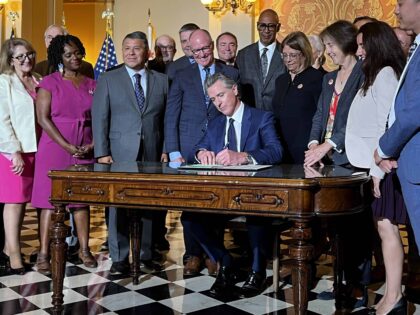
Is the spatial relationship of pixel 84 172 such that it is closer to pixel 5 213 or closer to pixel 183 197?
pixel 183 197

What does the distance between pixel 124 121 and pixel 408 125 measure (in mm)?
2375

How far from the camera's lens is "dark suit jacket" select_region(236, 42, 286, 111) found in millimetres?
4637

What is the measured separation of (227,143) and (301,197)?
119 centimetres

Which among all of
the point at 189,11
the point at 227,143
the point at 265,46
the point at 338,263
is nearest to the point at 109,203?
the point at 227,143

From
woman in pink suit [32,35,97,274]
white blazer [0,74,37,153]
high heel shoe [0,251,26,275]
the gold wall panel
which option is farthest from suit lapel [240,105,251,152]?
the gold wall panel

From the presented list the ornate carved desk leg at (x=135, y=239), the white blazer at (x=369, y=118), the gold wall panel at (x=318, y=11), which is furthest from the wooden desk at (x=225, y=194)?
the gold wall panel at (x=318, y=11)

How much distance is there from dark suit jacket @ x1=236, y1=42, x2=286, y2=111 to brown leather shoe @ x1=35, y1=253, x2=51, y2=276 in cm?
189

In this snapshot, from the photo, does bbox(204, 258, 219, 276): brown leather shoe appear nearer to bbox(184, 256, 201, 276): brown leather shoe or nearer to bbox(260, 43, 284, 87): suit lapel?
bbox(184, 256, 201, 276): brown leather shoe

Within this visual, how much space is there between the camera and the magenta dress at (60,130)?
14.4 ft

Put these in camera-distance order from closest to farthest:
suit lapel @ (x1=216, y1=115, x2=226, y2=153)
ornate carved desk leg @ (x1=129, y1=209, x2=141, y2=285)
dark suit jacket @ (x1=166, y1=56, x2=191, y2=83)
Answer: suit lapel @ (x1=216, y1=115, x2=226, y2=153)
ornate carved desk leg @ (x1=129, y1=209, x2=141, y2=285)
dark suit jacket @ (x1=166, y1=56, x2=191, y2=83)

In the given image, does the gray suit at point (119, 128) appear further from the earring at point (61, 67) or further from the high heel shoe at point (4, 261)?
the high heel shoe at point (4, 261)

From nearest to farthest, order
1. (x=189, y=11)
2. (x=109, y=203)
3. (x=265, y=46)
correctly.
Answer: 1. (x=109, y=203)
2. (x=265, y=46)
3. (x=189, y=11)

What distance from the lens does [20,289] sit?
3.92m

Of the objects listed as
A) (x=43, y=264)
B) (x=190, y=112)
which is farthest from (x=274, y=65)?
(x=43, y=264)
